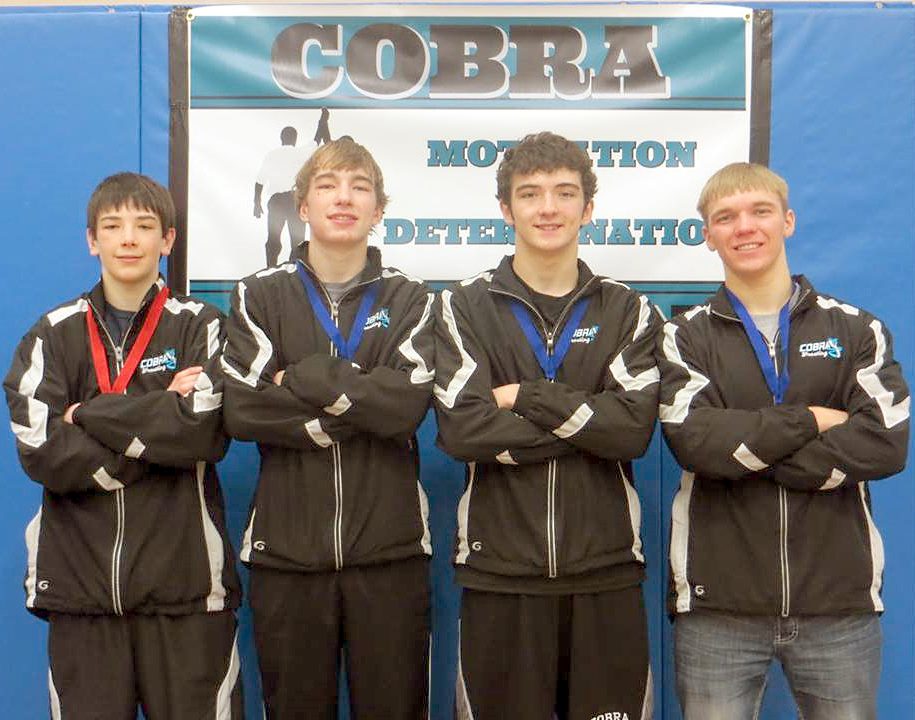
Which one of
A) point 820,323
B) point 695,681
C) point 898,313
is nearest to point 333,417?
point 695,681

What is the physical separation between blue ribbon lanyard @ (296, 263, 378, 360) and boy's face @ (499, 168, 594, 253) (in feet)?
1.77

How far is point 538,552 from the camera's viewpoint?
8.75ft

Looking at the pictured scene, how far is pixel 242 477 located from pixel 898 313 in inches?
108

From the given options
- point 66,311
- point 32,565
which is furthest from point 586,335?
point 32,565

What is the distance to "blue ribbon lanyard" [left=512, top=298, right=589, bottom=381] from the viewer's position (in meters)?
2.80

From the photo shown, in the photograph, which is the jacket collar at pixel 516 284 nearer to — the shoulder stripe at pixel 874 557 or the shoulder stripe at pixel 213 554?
the shoulder stripe at pixel 874 557

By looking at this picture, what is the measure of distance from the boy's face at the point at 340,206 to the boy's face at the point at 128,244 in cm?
52

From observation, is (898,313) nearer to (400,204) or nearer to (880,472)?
(880,472)

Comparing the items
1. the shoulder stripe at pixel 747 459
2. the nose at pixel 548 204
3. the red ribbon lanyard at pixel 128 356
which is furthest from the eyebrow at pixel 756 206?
the red ribbon lanyard at pixel 128 356

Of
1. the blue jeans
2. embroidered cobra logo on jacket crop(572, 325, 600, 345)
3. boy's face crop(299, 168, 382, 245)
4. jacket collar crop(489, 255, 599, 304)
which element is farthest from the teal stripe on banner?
the blue jeans

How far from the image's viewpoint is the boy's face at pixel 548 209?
289cm

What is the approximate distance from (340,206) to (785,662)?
200 centimetres

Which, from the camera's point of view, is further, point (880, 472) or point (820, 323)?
point (820, 323)

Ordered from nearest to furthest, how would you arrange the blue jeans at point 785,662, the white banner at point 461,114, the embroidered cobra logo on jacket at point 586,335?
the blue jeans at point 785,662
the embroidered cobra logo on jacket at point 586,335
the white banner at point 461,114
